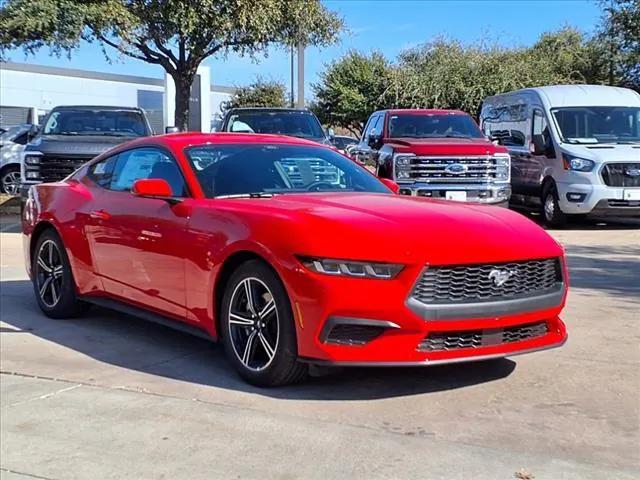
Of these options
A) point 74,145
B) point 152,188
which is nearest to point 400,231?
point 152,188

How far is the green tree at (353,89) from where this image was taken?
36.8 meters

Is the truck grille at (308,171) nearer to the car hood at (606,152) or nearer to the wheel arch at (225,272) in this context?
the wheel arch at (225,272)

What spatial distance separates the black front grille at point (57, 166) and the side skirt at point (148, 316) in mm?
6380

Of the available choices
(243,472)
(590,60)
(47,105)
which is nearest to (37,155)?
(243,472)

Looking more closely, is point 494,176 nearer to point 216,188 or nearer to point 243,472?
point 216,188

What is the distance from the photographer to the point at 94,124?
1359cm

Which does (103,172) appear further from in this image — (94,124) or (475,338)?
(94,124)

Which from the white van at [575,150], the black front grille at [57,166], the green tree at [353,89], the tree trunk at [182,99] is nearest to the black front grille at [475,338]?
the white van at [575,150]

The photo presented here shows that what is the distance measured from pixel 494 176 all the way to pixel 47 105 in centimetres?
4039

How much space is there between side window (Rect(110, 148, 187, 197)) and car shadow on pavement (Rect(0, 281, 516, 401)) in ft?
3.94

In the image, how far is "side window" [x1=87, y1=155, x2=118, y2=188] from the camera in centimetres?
675

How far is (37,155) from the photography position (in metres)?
12.7

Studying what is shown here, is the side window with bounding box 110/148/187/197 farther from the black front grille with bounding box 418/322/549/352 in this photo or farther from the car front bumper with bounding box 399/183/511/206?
the car front bumper with bounding box 399/183/511/206

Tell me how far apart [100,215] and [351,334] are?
2790mm
